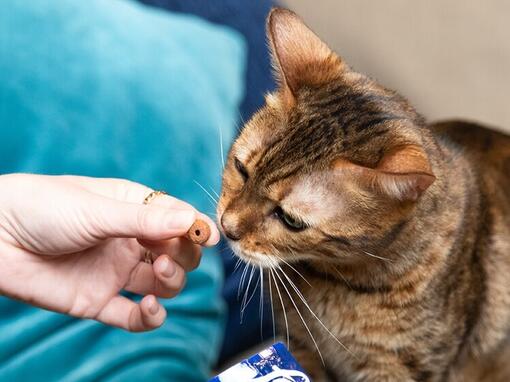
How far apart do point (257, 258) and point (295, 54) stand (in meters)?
0.28

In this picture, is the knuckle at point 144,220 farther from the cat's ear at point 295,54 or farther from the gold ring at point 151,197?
the cat's ear at point 295,54

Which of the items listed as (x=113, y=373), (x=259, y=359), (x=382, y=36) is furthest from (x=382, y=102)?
(x=382, y=36)

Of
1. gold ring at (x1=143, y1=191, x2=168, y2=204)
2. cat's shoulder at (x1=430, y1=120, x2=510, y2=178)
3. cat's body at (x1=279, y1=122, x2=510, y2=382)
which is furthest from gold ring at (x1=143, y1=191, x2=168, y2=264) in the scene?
cat's shoulder at (x1=430, y1=120, x2=510, y2=178)

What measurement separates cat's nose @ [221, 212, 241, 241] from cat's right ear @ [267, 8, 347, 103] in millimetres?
183

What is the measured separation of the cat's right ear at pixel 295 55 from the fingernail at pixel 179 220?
23 cm

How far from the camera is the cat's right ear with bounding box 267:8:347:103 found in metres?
0.92

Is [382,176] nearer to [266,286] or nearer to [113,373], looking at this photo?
[266,286]

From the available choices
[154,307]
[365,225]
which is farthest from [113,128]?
[365,225]

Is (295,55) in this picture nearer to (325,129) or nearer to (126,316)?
(325,129)

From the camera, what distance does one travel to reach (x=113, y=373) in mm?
1112

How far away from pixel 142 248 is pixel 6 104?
38 cm

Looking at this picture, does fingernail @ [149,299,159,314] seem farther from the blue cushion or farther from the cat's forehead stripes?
the blue cushion

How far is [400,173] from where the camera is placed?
75 cm

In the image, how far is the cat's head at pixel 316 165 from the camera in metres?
0.81
